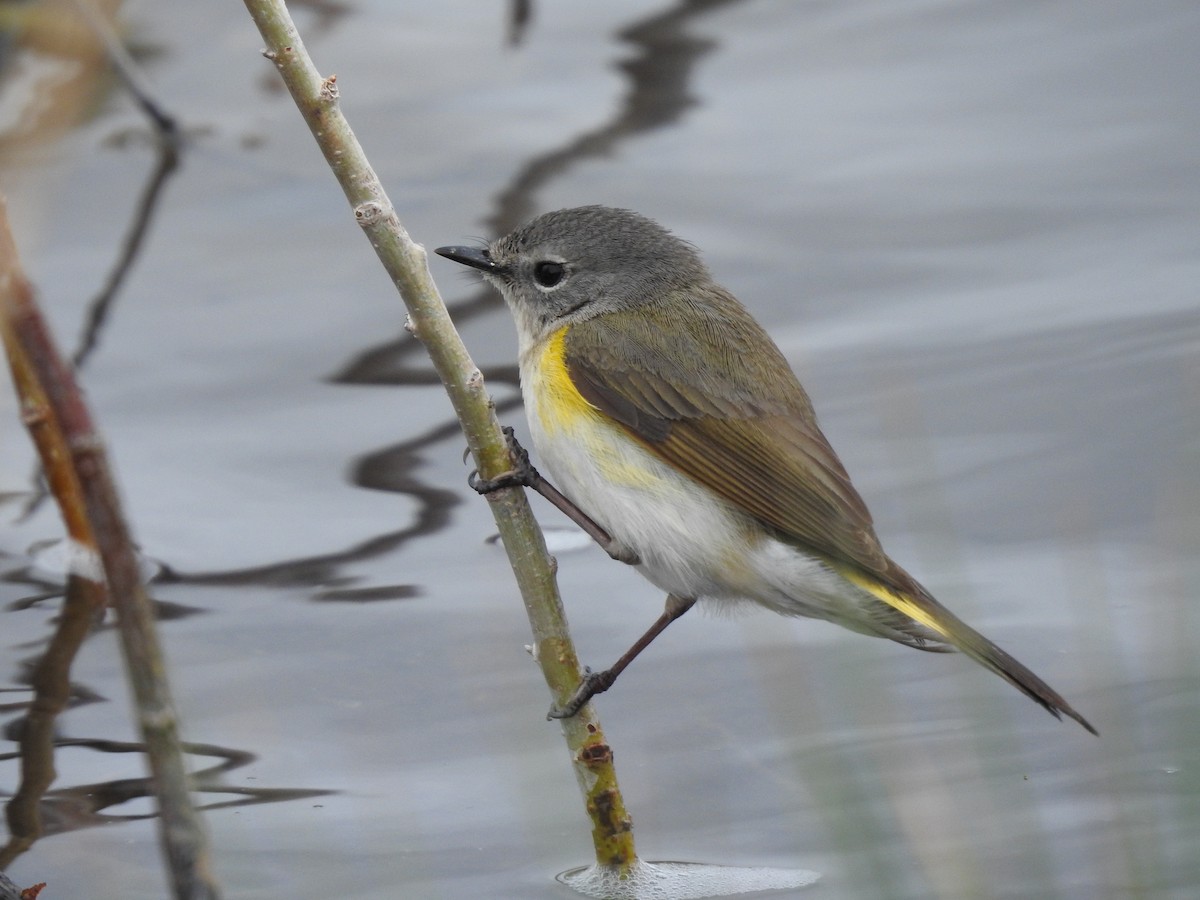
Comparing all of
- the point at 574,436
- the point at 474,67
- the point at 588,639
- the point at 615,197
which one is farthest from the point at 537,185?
the point at 574,436

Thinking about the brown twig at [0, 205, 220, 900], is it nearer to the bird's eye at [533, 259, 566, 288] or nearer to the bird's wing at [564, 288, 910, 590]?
the bird's wing at [564, 288, 910, 590]

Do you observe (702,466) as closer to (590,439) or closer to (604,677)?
(590,439)

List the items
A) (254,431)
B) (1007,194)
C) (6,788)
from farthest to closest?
1. (1007,194)
2. (254,431)
3. (6,788)

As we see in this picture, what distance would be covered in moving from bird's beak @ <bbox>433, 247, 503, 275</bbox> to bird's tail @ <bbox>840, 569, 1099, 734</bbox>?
1397mm

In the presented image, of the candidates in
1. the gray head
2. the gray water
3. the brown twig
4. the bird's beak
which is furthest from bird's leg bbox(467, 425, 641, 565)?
the brown twig

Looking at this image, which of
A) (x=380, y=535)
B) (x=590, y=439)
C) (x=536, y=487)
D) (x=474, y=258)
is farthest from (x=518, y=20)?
(x=536, y=487)

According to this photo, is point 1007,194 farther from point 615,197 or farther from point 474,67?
point 474,67

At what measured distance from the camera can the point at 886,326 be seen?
6387 mm

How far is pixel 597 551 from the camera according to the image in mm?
5523

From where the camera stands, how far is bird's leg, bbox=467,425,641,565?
360 cm

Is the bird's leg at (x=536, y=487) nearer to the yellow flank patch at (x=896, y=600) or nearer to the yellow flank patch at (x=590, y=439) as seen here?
the yellow flank patch at (x=590, y=439)

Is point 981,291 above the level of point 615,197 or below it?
below

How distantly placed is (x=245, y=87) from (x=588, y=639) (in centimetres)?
502

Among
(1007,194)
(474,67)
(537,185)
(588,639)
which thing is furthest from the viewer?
(474,67)
